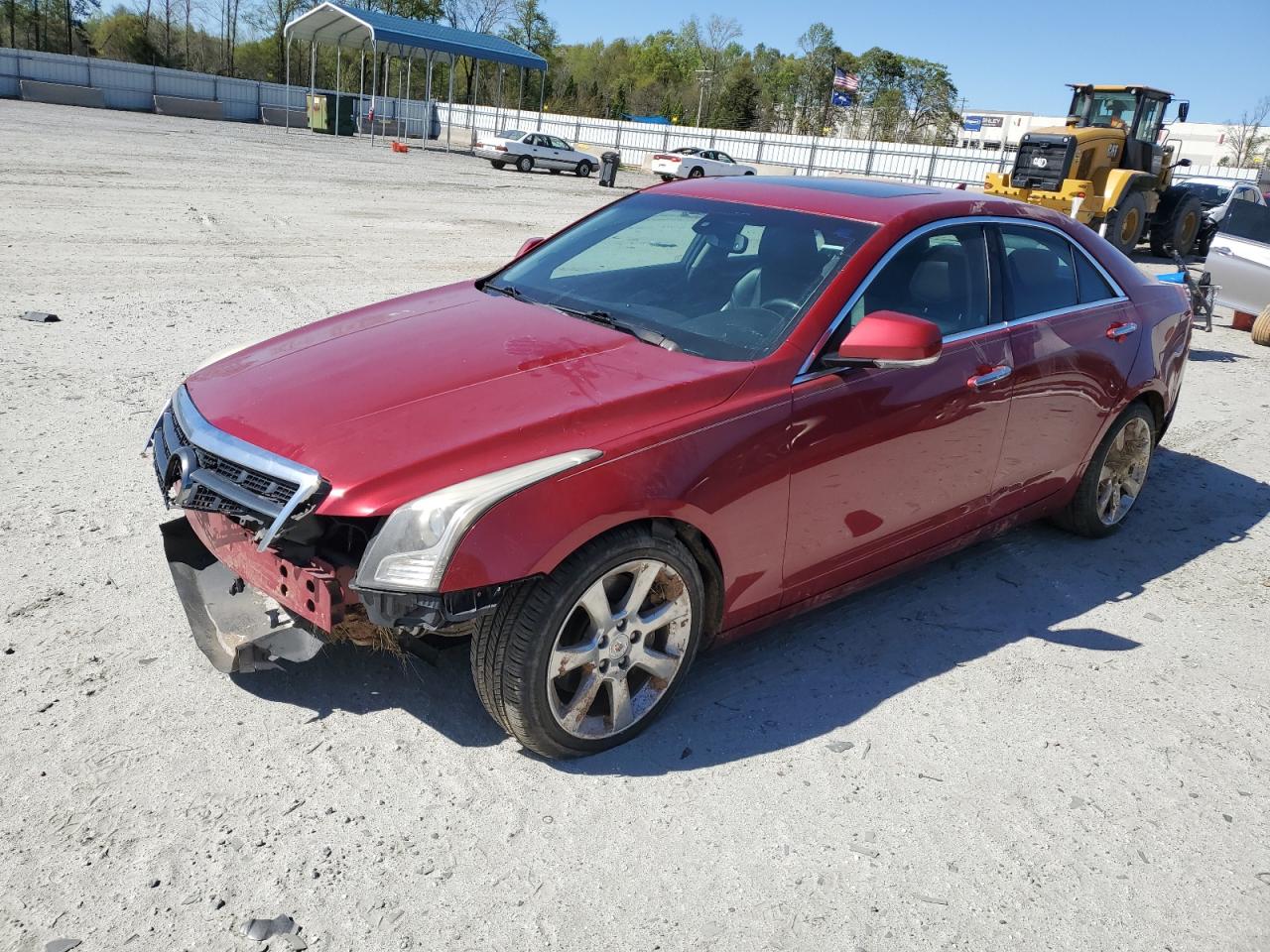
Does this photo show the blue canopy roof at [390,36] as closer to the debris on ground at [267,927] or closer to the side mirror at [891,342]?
the side mirror at [891,342]

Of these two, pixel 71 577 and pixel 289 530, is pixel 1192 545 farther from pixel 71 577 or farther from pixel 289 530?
A: pixel 71 577

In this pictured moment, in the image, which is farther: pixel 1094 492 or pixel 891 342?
pixel 1094 492

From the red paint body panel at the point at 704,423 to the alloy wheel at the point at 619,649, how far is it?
20 centimetres

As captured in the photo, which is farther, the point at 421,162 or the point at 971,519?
the point at 421,162

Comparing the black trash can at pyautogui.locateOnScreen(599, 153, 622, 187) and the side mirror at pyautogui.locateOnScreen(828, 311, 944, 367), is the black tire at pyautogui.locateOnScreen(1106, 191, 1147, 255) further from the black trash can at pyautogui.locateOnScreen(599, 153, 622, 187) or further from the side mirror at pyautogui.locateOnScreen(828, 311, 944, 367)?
the side mirror at pyautogui.locateOnScreen(828, 311, 944, 367)

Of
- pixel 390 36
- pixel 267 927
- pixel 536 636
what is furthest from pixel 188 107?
pixel 267 927

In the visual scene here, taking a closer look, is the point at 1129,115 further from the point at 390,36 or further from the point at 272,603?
the point at 390,36

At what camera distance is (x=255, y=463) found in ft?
9.43

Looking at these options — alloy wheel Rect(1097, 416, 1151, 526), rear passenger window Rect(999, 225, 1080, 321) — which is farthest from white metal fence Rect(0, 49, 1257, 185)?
rear passenger window Rect(999, 225, 1080, 321)

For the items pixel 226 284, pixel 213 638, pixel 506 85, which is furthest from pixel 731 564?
pixel 506 85

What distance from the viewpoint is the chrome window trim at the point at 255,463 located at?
2713mm

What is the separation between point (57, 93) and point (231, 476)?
5288 cm

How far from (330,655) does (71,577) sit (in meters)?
1.20

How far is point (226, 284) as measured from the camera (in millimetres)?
9977
